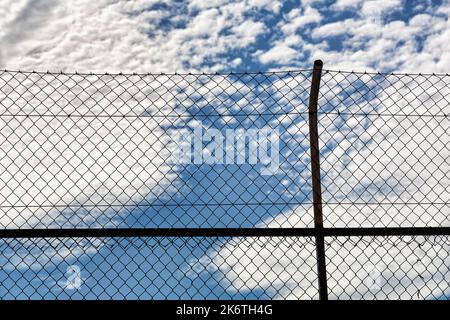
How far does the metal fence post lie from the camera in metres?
3.77

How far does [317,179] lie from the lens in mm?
3902

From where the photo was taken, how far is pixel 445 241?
391 centimetres

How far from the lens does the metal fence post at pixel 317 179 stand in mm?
3766

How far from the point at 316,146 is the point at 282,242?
26.9 inches

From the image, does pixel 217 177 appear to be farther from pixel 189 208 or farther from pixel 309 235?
pixel 309 235
